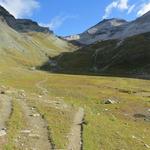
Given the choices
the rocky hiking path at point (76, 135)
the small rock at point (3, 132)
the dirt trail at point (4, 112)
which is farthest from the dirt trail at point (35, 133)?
the rocky hiking path at point (76, 135)

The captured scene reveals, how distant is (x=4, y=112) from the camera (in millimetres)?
40094

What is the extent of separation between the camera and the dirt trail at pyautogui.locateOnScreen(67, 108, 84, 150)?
101ft

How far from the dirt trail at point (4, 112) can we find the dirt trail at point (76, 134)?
526cm

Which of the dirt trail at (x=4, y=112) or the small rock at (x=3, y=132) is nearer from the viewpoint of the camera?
the dirt trail at (x=4, y=112)

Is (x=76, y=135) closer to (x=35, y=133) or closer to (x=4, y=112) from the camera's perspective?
(x=35, y=133)

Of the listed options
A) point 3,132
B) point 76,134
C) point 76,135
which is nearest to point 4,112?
point 3,132

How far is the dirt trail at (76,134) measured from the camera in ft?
101

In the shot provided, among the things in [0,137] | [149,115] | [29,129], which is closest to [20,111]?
[29,129]

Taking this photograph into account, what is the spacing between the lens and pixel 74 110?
46750 mm

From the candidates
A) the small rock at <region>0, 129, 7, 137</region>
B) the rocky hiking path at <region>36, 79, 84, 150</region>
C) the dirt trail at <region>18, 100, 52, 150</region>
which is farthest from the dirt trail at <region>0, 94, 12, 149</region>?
the rocky hiking path at <region>36, 79, 84, 150</region>

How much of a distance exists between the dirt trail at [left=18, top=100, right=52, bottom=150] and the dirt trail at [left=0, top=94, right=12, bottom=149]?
1.65 meters

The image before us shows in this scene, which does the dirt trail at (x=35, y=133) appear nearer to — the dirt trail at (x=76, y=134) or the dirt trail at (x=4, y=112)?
the dirt trail at (x=4, y=112)

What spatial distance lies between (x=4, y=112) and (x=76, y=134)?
917cm

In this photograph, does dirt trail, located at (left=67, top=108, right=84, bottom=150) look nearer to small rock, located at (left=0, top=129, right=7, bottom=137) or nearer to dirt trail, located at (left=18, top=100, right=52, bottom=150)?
dirt trail, located at (left=18, top=100, right=52, bottom=150)
